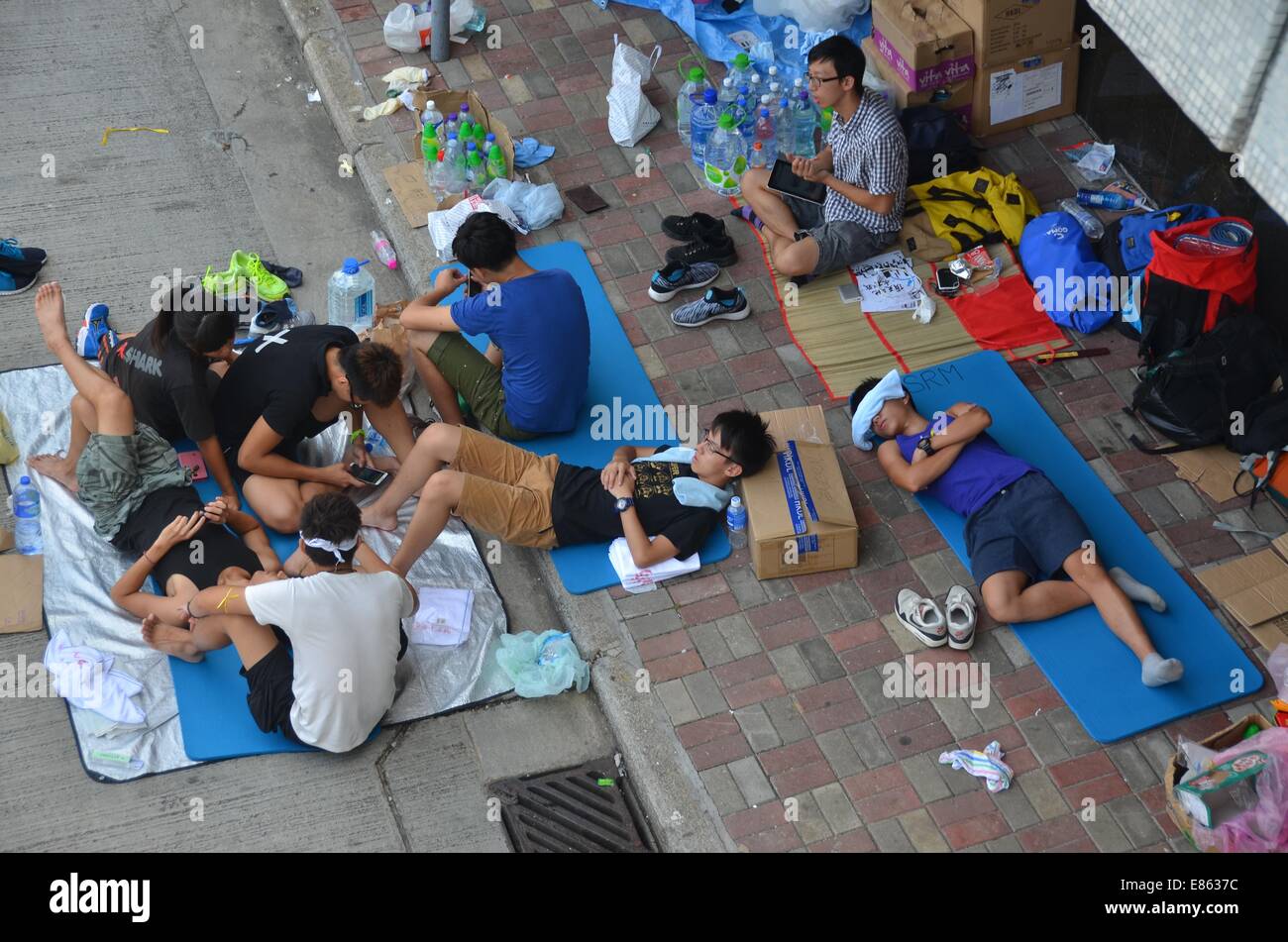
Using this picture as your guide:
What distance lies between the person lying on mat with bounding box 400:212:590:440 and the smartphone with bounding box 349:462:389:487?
453 mm

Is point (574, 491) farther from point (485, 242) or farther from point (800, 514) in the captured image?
point (485, 242)

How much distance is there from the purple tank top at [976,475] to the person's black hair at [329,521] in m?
2.67

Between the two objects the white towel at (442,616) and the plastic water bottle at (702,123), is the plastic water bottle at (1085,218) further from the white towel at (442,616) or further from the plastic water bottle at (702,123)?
the white towel at (442,616)

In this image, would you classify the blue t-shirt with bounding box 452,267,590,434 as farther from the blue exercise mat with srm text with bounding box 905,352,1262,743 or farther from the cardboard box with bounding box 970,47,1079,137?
the cardboard box with bounding box 970,47,1079,137

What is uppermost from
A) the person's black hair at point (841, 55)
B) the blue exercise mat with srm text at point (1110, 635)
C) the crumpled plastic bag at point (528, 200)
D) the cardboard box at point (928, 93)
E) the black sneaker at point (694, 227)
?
the person's black hair at point (841, 55)

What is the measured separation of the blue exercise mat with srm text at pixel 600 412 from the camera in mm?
6102

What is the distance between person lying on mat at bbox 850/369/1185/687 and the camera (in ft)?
18.9

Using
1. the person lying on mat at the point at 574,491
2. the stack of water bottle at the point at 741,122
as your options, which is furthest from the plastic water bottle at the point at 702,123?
the person lying on mat at the point at 574,491

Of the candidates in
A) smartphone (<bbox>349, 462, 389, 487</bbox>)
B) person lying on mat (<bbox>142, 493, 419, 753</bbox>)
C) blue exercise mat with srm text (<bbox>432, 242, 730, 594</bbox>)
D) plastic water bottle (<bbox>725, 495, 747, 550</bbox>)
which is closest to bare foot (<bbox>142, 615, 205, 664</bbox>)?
person lying on mat (<bbox>142, 493, 419, 753</bbox>)

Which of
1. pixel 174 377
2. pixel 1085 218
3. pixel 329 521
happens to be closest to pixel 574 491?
pixel 329 521

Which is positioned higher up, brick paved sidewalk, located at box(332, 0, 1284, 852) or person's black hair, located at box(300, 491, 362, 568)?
person's black hair, located at box(300, 491, 362, 568)

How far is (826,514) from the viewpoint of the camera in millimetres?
5902

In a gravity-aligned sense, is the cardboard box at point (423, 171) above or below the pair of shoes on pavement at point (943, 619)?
above

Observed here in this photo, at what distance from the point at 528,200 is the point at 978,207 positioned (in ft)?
8.19
